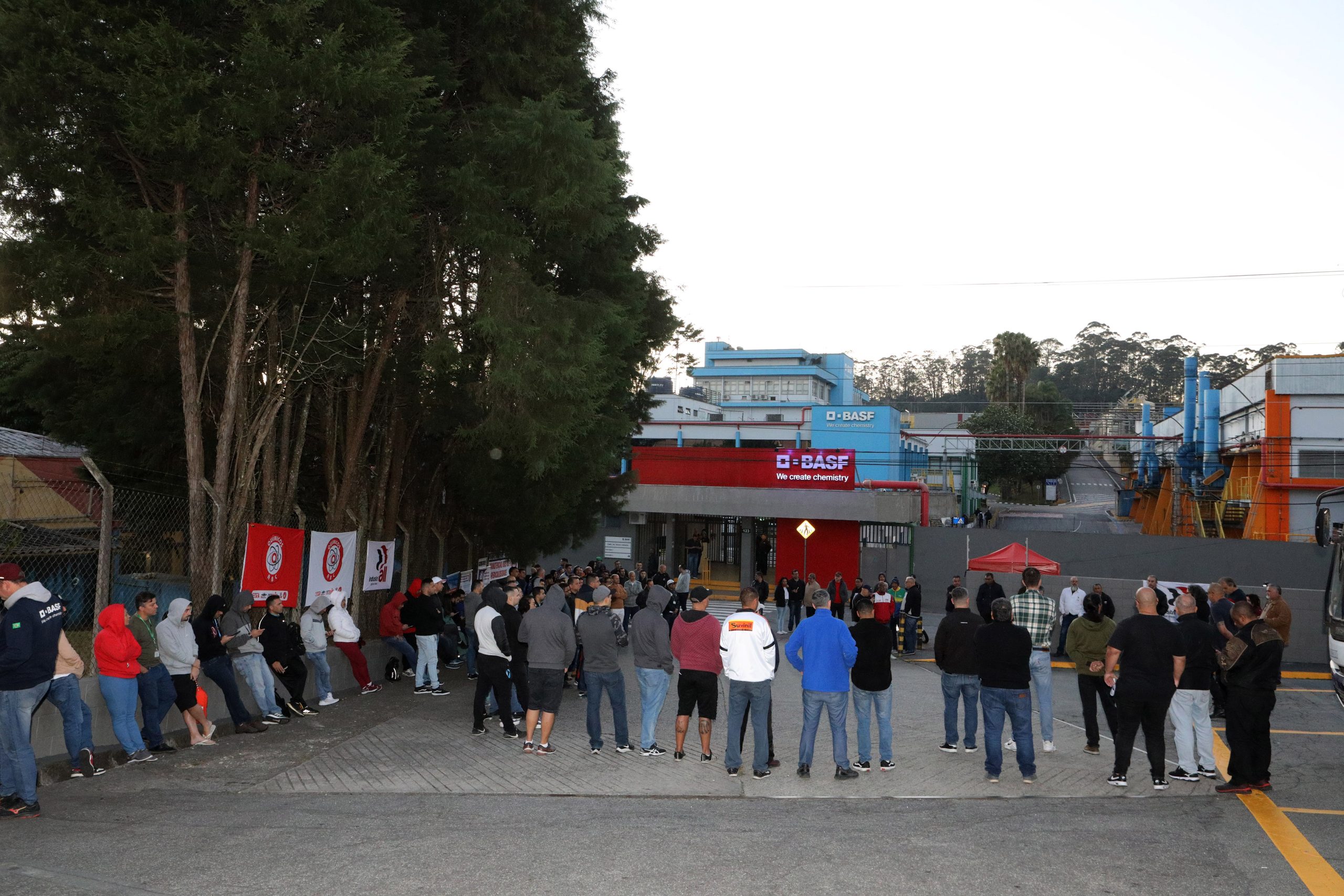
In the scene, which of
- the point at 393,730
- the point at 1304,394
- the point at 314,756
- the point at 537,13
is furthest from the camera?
the point at 1304,394

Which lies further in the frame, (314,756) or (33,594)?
(314,756)

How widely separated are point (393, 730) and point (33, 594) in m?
4.45

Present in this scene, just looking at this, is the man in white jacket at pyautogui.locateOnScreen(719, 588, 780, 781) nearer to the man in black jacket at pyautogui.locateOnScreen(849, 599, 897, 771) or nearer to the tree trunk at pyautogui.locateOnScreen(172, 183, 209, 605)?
the man in black jacket at pyautogui.locateOnScreen(849, 599, 897, 771)

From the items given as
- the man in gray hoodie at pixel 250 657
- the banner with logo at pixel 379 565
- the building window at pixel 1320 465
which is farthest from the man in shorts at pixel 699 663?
the building window at pixel 1320 465

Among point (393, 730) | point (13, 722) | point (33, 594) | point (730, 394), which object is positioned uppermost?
point (730, 394)

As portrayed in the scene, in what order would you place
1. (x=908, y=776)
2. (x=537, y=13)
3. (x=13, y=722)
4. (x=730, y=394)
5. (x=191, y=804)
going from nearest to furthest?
1. (x=13, y=722)
2. (x=191, y=804)
3. (x=908, y=776)
4. (x=537, y=13)
5. (x=730, y=394)

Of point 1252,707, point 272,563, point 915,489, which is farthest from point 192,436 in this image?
point 915,489

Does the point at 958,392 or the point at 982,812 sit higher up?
the point at 958,392

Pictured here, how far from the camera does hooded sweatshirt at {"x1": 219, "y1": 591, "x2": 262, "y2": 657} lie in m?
9.88

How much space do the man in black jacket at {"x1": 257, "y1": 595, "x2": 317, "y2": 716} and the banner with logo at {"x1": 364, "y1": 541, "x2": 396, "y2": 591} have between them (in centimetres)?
393

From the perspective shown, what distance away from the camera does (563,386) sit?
42.3 ft

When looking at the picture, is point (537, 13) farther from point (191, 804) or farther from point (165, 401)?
point (191, 804)

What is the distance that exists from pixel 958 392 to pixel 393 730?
119 m

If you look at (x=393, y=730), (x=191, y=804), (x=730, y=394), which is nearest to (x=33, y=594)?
(x=191, y=804)
